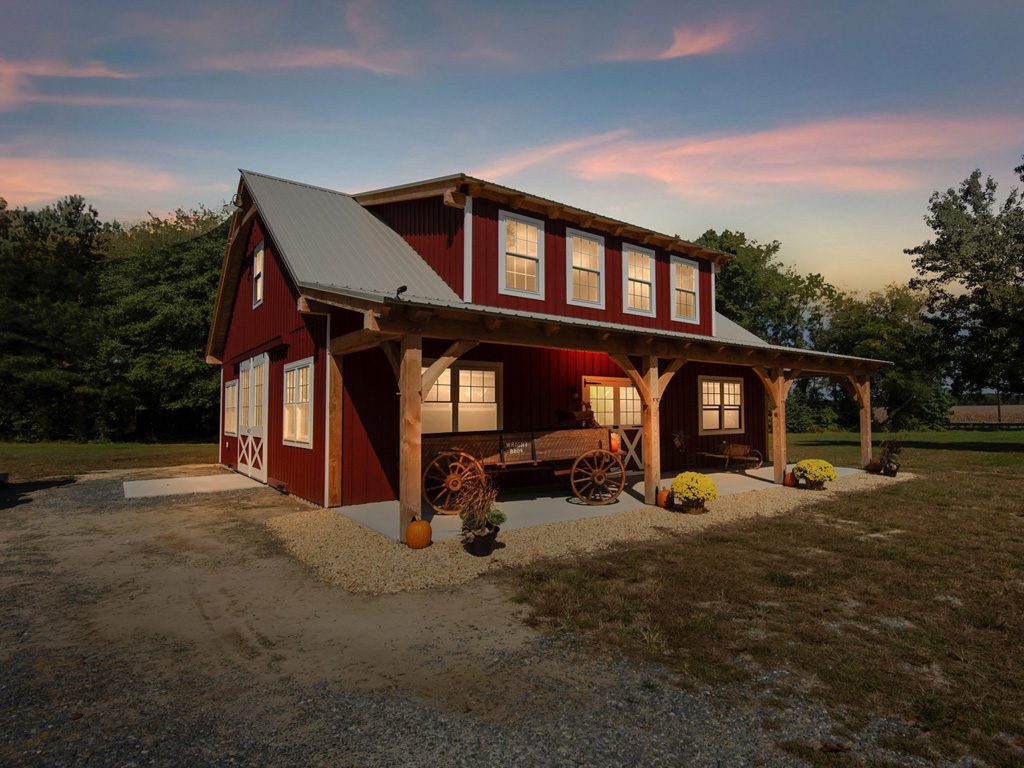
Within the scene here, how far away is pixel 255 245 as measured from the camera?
1407cm

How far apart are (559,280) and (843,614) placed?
353 inches

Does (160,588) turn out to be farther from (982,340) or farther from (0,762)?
(982,340)

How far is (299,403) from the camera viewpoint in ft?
37.1

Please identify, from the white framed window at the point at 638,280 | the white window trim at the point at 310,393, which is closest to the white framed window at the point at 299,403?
the white window trim at the point at 310,393

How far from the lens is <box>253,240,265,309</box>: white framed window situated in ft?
44.3

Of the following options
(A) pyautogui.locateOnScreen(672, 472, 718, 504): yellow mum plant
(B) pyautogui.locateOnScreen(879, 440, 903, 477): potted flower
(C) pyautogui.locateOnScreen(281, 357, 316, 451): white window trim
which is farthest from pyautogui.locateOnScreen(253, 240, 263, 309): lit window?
(B) pyautogui.locateOnScreen(879, 440, 903, 477): potted flower

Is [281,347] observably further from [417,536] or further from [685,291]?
[685,291]

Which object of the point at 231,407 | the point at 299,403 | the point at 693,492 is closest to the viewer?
the point at 693,492

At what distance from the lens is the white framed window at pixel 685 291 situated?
48.4 ft

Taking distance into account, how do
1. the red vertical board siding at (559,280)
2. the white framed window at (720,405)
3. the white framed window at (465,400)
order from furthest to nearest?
1. the white framed window at (720,405)
2. the red vertical board siding at (559,280)
3. the white framed window at (465,400)

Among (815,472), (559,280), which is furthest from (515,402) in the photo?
(815,472)

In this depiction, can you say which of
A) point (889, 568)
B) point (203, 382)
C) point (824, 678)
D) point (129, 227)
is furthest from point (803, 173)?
point (129, 227)

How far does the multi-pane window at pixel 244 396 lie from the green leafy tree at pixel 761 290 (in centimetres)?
3630

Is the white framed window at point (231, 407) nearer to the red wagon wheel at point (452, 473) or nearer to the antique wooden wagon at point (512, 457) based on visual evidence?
the antique wooden wagon at point (512, 457)
